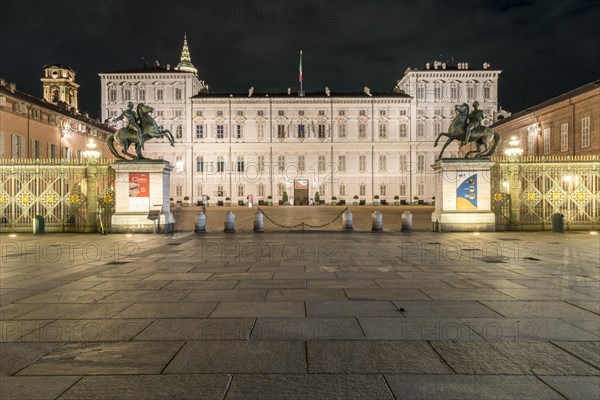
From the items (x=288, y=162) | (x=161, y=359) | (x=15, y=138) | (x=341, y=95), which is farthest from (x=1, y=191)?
(x=341, y=95)

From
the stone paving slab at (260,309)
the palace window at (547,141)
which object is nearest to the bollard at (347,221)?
the stone paving slab at (260,309)

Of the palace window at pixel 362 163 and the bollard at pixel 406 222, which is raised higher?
the palace window at pixel 362 163

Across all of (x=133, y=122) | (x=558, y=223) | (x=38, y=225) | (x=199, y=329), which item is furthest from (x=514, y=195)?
(x=38, y=225)

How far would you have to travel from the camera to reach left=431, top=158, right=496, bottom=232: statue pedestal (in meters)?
15.2

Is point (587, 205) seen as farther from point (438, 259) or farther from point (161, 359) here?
point (161, 359)

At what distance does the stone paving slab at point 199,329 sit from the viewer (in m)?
4.03

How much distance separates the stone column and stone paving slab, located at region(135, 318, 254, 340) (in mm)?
13154

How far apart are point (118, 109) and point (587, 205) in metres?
56.4

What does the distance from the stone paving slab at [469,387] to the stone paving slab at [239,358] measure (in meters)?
0.85

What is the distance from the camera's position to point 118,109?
55.1 metres

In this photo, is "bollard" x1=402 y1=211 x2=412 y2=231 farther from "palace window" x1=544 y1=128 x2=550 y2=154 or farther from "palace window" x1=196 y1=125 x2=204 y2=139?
"palace window" x1=196 y1=125 x2=204 y2=139

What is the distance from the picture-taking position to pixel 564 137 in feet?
110

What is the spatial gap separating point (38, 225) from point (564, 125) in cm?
3912

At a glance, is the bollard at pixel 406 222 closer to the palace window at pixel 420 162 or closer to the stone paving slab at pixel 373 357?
the stone paving slab at pixel 373 357
